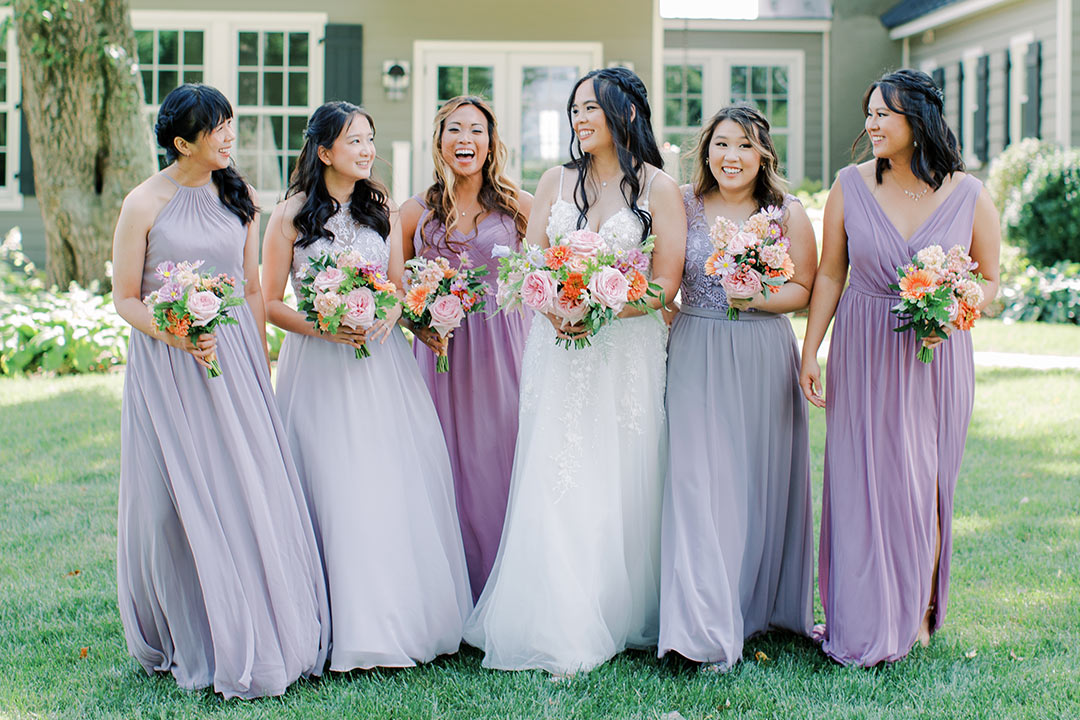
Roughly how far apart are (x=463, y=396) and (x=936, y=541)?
6.79ft

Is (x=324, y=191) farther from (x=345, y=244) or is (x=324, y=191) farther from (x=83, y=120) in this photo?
(x=83, y=120)


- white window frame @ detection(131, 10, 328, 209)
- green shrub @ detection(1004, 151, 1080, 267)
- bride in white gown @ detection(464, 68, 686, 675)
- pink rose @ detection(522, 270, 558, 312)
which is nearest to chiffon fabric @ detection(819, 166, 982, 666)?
bride in white gown @ detection(464, 68, 686, 675)

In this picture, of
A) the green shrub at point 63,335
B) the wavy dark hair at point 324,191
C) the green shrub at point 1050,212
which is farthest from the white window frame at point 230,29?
the wavy dark hair at point 324,191

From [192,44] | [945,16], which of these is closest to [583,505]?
[192,44]

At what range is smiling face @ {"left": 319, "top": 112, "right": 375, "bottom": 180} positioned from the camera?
4328 mm

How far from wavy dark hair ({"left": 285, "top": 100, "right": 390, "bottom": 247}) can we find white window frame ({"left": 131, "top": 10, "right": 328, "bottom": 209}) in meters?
10.2

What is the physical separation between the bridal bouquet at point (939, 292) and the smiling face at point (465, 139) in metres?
1.88

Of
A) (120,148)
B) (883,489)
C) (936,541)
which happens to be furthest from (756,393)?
(120,148)

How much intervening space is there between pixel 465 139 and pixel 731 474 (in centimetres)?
183

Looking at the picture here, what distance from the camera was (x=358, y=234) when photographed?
4.43 meters

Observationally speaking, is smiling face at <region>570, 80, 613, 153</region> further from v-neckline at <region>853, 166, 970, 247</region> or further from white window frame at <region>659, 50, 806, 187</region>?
white window frame at <region>659, 50, 806, 187</region>

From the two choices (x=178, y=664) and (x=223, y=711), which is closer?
(x=223, y=711)

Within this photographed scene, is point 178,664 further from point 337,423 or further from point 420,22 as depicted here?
point 420,22

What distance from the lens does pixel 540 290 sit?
154 inches
